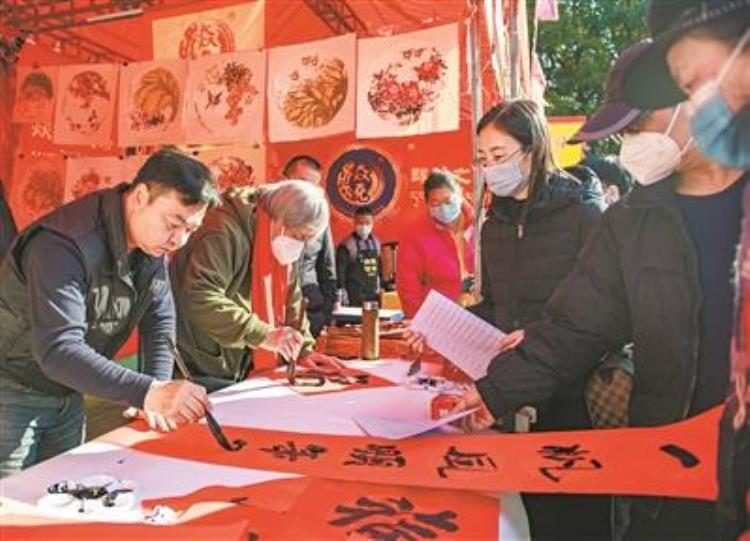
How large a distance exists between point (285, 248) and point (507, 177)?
80cm

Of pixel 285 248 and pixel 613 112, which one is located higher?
pixel 613 112

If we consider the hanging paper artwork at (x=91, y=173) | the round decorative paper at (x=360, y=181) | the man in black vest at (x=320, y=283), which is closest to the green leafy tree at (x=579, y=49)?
the round decorative paper at (x=360, y=181)

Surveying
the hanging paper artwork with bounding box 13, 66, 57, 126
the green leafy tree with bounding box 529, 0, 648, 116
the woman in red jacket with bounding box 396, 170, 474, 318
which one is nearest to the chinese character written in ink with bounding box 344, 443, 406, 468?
the woman in red jacket with bounding box 396, 170, 474, 318

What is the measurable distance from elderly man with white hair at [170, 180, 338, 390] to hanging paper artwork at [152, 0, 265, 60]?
276 cm

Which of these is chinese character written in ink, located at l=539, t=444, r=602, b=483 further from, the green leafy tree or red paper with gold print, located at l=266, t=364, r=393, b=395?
the green leafy tree

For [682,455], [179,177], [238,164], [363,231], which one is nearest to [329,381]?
[179,177]

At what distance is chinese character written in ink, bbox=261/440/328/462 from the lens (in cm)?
129

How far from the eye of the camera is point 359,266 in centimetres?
493

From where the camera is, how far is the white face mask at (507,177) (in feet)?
5.63

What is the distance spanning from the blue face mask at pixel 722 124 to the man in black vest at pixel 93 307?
915 millimetres

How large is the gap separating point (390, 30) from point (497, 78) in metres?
1.11

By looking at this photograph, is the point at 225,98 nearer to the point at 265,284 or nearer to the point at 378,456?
the point at 265,284

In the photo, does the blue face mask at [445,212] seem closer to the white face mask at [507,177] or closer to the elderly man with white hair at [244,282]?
the elderly man with white hair at [244,282]

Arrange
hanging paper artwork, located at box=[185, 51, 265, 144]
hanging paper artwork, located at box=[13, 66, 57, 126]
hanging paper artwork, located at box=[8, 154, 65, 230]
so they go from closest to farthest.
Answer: hanging paper artwork, located at box=[185, 51, 265, 144] → hanging paper artwork, located at box=[13, 66, 57, 126] → hanging paper artwork, located at box=[8, 154, 65, 230]
